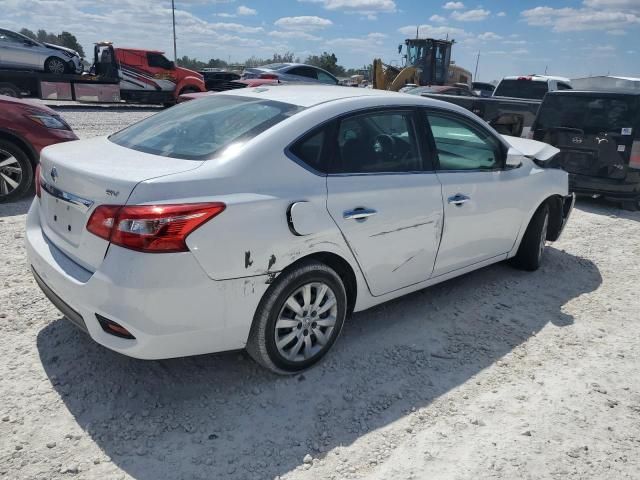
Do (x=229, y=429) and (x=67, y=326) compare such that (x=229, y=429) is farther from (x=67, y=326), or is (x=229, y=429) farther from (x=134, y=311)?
(x=67, y=326)

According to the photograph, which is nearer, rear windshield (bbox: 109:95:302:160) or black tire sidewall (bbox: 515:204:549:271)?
rear windshield (bbox: 109:95:302:160)

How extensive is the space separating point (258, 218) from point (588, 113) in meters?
6.77

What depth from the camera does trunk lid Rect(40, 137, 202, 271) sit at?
2559mm

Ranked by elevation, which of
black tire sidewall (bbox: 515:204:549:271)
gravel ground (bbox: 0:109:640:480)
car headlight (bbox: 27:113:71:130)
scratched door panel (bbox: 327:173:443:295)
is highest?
car headlight (bbox: 27:113:71:130)

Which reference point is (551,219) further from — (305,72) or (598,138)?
(305,72)

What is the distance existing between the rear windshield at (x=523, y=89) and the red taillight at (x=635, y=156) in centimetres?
642

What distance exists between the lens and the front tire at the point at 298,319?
9.41 feet

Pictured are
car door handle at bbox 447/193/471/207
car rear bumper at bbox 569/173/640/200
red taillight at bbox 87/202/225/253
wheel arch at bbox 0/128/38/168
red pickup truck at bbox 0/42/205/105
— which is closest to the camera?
red taillight at bbox 87/202/225/253

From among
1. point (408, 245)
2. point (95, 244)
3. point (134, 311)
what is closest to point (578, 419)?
point (408, 245)

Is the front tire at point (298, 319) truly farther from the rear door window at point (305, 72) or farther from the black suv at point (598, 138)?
the rear door window at point (305, 72)

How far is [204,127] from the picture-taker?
3.19m

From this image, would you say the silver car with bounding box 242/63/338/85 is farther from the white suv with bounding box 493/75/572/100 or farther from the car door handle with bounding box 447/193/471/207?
the car door handle with bounding box 447/193/471/207

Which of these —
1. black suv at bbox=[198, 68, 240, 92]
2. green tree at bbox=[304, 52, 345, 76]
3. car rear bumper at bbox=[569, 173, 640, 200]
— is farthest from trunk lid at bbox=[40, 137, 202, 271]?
green tree at bbox=[304, 52, 345, 76]

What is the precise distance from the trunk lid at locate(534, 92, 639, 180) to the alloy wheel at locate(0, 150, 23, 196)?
7.06 m
